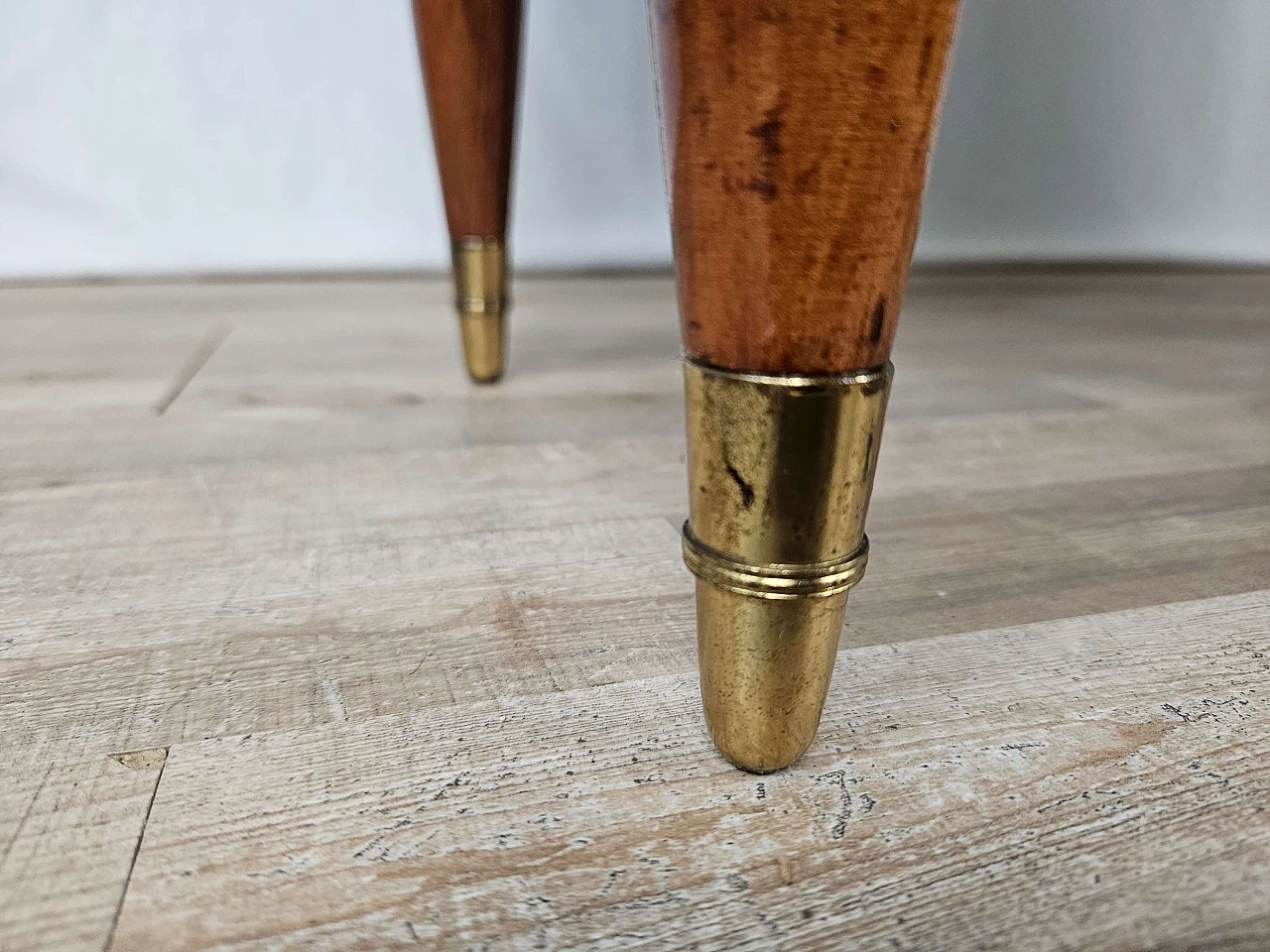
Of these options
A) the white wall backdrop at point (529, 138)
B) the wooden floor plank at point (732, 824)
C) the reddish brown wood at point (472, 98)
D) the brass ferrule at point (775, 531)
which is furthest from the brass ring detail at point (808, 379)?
the white wall backdrop at point (529, 138)

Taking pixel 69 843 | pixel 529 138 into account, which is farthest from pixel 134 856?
pixel 529 138

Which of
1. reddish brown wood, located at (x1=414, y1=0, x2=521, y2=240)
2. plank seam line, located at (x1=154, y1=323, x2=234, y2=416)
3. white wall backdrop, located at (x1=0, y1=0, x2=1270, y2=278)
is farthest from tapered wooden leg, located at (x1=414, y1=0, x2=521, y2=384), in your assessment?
white wall backdrop, located at (x1=0, y1=0, x2=1270, y2=278)

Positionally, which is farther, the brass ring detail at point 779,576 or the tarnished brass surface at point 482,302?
the tarnished brass surface at point 482,302

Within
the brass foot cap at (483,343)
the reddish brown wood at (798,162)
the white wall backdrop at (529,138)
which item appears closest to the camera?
the reddish brown wood at (798,162)

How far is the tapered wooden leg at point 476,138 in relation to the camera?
681 millimetres

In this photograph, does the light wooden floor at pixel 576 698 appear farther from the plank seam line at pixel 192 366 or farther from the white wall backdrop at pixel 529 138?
the white wall backdrop at pixel 529 138

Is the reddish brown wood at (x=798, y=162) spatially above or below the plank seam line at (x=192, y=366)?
above

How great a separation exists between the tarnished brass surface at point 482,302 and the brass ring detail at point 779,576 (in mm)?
550

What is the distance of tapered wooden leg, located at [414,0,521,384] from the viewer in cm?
68

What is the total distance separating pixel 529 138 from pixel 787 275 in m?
1.45

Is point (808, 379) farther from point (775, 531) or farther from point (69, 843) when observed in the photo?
point (69, 843)

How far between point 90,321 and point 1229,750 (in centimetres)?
116

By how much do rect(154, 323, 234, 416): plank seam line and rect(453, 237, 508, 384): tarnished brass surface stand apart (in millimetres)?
226

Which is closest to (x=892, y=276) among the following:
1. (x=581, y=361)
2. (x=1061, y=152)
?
(x=581, y=361)
